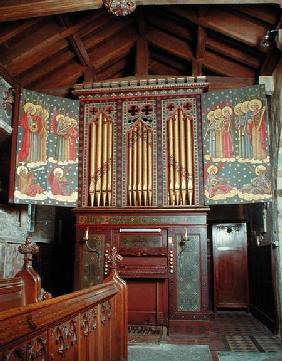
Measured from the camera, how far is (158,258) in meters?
6.54

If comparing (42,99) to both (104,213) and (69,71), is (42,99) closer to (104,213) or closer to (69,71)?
(69,71)

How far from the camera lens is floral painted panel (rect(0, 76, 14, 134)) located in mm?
6266

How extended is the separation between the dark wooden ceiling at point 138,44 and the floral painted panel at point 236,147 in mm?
643

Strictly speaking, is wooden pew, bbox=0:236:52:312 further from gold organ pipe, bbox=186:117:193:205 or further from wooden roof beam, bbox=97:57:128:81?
wooden roof beam, bbox=97:57:128:81

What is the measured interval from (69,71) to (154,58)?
5.47ft

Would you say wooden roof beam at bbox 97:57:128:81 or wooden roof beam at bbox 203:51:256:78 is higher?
wooden roof beam at bbox 97:57:128:81

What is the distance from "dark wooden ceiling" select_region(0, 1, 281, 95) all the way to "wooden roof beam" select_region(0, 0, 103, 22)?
1.6 inches

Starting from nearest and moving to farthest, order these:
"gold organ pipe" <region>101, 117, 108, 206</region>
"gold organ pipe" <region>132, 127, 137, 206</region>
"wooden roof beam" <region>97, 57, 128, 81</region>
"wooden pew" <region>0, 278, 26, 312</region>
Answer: "wooden pew" <region>0, 278, 26, 312</region> < "gold organ pipe" <region>132, 127, 137, 206</region> < "gold organ pipe" <region>101, 117, 108, 206</region> < "wooden roof beam" <region>97, 57, 128, 81</region>

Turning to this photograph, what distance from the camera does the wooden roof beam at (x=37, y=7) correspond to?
4977 mm

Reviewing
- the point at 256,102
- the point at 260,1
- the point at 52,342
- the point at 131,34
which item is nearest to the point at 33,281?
the point at 52,342

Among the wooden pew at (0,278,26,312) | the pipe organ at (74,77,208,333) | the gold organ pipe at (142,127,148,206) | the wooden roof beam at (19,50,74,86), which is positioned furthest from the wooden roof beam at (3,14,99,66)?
the wooden pew at (0,278,26,312)

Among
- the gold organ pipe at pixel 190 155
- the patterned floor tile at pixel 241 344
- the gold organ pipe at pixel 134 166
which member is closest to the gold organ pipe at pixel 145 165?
the gold organ pipe at pixel 134 166

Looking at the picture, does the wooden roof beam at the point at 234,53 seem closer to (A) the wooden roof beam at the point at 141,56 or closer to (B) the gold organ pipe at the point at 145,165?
(A) the wooden roof beam at the point at 141,56

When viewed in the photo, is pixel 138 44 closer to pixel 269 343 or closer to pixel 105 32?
pixel 105 32
